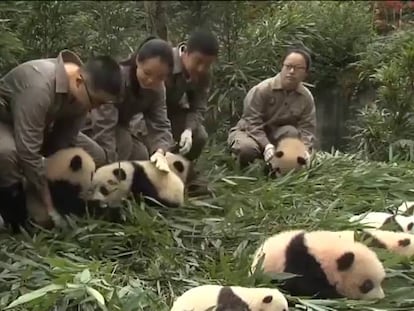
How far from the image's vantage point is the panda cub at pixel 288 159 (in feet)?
18.6

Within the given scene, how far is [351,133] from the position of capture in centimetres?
840

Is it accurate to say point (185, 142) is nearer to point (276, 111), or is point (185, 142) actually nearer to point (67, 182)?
point (276, 111)

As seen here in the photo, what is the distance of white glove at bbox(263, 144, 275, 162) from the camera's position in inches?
226

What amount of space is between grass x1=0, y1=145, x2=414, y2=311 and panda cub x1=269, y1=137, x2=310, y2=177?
0.18m

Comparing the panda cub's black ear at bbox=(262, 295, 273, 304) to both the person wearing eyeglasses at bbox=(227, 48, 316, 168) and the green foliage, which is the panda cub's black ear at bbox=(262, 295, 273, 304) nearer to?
the person wearing eyeglasses at bbox=(227, 48, 316, 168)

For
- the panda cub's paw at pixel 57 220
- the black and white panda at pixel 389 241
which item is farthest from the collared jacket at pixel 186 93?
the black and white panda at pixel 389 241

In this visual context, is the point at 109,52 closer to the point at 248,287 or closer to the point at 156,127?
the point at 156,127

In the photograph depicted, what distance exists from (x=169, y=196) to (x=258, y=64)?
3.82 metres

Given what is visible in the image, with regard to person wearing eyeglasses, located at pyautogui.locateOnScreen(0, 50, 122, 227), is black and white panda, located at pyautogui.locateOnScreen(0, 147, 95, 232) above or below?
below

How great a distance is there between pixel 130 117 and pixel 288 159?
1161 millimetres

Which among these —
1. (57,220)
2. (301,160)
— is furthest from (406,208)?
(57,220)

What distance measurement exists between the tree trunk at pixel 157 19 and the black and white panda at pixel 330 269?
438cm

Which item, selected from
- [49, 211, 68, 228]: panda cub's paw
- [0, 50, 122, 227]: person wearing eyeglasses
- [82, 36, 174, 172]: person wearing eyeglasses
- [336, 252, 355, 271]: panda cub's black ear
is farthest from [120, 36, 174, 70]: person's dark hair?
[336, 252, 355, 271]: panda cub's black ear

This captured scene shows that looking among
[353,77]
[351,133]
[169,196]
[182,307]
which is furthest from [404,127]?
[182,307]
